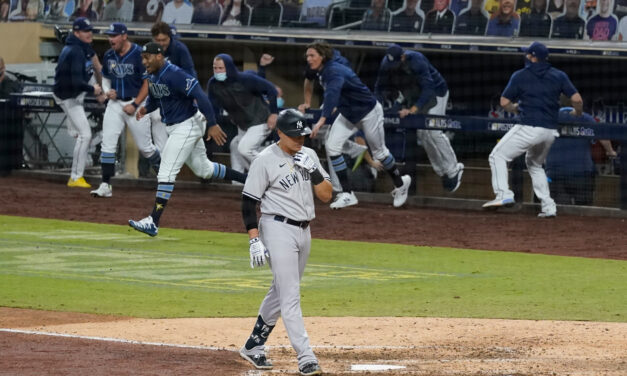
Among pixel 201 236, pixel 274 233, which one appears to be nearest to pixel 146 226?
pixel 201 236

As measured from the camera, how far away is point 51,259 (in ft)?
39.1

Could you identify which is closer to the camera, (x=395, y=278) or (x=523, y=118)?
(x=395, y=278)

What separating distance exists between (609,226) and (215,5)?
1027cm

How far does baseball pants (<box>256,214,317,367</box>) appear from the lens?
7.05 metres

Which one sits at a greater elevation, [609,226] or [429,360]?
[429,360]

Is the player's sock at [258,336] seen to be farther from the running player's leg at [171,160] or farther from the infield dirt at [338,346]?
the running player's leg at [171,160]

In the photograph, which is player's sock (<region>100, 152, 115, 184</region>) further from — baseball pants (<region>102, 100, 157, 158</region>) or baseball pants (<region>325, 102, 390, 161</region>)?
baseball pants (<region>325, 102, 390, 161</region>)

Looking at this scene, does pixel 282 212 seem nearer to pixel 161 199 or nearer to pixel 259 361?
pixel 259 361

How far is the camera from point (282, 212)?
23.8 feet

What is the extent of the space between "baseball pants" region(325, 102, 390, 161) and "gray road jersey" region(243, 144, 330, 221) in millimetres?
9025

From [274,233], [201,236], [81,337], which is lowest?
[201,236]

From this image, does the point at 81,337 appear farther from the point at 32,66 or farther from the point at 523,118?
the point at 32,66

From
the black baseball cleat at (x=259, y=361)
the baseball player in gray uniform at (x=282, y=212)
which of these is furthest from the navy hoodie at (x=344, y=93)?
the black baseball cleat at (x=259, y=361)

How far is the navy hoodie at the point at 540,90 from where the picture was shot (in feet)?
50.7
